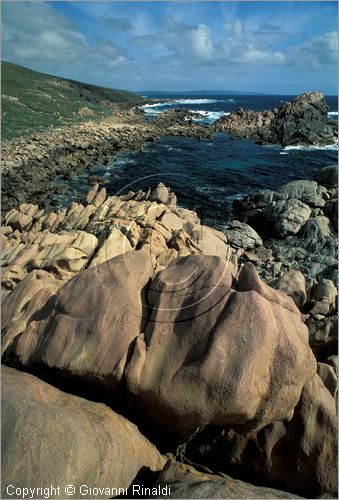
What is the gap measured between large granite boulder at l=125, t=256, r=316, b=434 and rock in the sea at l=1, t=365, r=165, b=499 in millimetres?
860

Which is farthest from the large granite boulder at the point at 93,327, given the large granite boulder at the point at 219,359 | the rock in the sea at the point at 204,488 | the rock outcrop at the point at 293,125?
the rock outcrop at the point at 293,125

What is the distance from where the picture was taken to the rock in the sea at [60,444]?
586cm

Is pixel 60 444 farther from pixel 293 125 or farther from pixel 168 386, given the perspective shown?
pixel 293 125

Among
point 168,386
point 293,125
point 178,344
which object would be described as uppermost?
point 293,125

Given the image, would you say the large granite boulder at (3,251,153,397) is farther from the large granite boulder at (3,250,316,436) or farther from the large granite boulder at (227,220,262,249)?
the large granite boulder at (227,220,262,249)

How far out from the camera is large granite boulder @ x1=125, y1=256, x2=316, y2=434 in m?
6.57

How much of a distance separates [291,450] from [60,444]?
469 centimetres

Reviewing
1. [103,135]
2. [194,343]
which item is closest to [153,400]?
[194,343]

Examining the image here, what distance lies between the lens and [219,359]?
6.62 m

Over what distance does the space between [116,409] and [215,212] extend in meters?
21.9

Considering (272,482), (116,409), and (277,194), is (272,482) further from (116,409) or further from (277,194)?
(277,194)

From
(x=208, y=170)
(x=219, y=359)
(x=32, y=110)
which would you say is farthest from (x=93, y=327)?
(x=32, y=110)

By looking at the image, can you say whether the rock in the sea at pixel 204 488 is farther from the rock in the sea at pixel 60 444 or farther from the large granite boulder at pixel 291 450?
the large granite boulder at pixel 291 450

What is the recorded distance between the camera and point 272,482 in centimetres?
719
